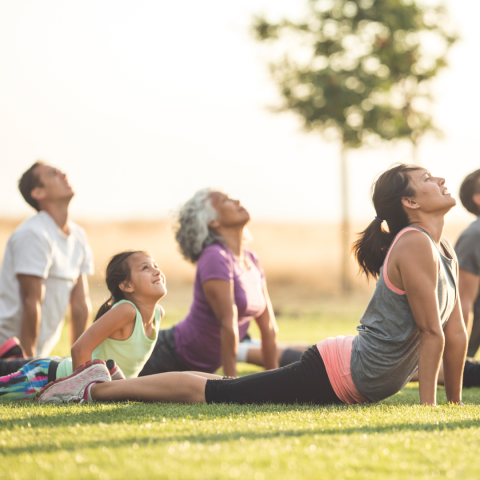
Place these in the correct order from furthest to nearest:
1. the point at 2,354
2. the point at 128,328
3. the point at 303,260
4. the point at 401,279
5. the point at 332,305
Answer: the point at 303,260 → the point at 332,305 → the point at 2,354 → the point at 128,328 → the point at 401,279

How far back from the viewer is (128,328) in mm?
4383

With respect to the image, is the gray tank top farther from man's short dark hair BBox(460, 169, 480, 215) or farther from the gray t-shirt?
man's short dark hair BBox(460, 169, 480, 215)

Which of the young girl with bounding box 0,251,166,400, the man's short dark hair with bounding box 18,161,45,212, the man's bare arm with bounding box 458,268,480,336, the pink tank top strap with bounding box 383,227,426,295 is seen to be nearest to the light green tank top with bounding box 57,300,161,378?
the young girl with bounding box 0,251,166,400

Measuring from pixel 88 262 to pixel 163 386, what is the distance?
8.95 feet

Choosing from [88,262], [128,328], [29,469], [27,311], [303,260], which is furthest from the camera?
[303,260]

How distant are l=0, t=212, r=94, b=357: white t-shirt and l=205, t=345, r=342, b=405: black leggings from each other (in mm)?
2562

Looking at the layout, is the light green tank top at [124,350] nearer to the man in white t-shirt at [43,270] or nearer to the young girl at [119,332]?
the young girl at [119,332]

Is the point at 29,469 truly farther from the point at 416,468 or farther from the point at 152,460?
the point at 416,468

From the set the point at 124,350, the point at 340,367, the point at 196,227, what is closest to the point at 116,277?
the point at 124,350

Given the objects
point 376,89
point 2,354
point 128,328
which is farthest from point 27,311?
point 376,89

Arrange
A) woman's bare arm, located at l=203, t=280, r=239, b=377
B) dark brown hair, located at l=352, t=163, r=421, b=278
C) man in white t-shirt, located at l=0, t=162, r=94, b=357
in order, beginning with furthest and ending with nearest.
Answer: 1. man in white t-shirt, located at l=0, t=162, r=94, b=357
2. woman's bare arm, located at l=203, t=280, r=239, b=377
3. dark brown hair, located at l=352, t=163, r=421, b=278

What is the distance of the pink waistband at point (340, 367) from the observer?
12.4ft

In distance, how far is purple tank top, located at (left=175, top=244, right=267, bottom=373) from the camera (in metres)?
5.30

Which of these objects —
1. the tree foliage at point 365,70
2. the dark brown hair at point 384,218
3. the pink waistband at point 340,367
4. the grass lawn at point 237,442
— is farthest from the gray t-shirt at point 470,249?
the tree foliage at point 365,70
